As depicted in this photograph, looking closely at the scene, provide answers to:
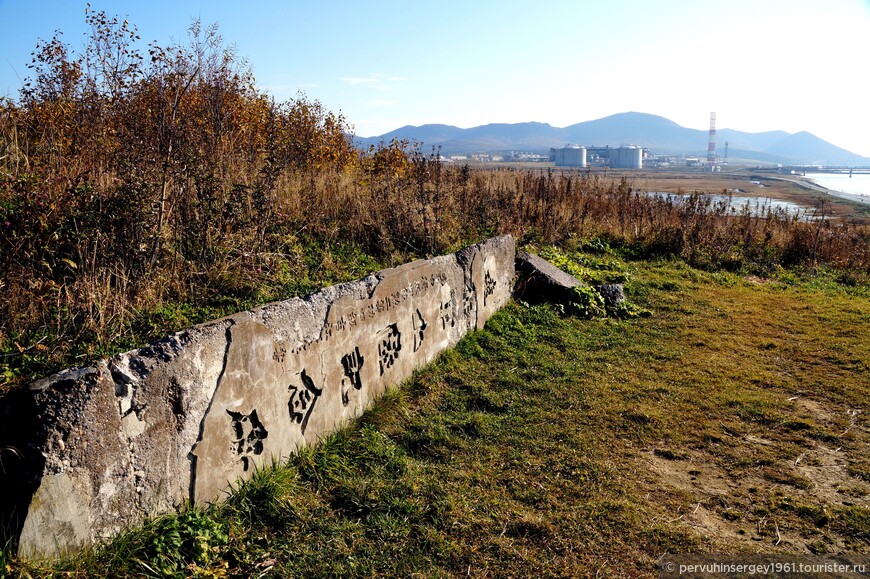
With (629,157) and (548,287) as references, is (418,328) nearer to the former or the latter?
(548,287)

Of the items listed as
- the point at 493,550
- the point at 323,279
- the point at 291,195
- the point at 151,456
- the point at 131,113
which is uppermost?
the point at 131,113

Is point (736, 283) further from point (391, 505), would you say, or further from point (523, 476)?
point (391, 505)

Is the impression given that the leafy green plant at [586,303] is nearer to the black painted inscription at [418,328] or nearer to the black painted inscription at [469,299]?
the black painted inscription at [469,299]

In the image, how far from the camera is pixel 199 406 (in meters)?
3.08

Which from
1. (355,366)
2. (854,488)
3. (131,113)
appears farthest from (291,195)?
(854,488)

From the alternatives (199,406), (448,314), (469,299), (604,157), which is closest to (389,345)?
(448,314)

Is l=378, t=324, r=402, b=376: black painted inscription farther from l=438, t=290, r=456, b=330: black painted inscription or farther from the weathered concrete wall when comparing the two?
l=438, t=290, r=456, b=330: black painted inscription

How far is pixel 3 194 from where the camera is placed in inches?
179

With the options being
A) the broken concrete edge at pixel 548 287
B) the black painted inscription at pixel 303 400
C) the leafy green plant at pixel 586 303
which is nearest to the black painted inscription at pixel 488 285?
the broken concrete edge at pixel 548 287

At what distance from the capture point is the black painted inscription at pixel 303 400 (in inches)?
148

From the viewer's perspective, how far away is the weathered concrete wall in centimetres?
243

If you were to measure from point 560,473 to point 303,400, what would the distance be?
1855 mm

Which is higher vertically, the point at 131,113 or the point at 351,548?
the point at 131,113

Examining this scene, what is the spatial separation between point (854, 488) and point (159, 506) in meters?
4.32
